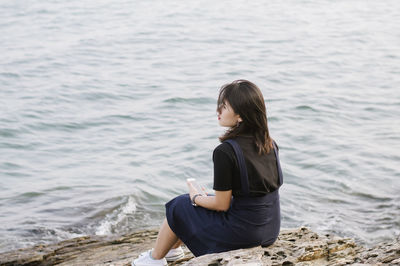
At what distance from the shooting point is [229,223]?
4.35 metres

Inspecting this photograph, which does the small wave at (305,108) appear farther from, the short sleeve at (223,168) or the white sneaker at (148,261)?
the short sleeve at (223,168)

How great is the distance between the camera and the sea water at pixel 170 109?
891 cm

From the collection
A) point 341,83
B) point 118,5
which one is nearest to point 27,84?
point 341,83

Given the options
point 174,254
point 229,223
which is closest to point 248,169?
point 229,223

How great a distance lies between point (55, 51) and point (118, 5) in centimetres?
705

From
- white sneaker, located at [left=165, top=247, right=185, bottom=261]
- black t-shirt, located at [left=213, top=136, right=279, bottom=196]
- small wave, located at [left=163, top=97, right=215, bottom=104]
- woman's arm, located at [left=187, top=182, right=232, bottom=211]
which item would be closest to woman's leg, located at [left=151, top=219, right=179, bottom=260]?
white sneaker, located at [left=165, top=247, right=185, bottom=261]

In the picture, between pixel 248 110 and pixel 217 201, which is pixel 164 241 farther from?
pixel 248 110

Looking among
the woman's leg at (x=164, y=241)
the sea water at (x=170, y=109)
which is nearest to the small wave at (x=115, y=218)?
the sea water at (x=170, y=109)

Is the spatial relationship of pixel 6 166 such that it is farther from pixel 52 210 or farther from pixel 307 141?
pixel 307 141

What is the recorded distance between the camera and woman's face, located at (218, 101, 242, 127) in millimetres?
4254

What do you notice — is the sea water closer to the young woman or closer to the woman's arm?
the young woman

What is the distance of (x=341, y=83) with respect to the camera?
633 inches

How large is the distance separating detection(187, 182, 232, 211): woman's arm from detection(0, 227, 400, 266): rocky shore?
0.34 m

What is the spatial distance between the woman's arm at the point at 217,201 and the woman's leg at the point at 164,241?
0.37 metres
